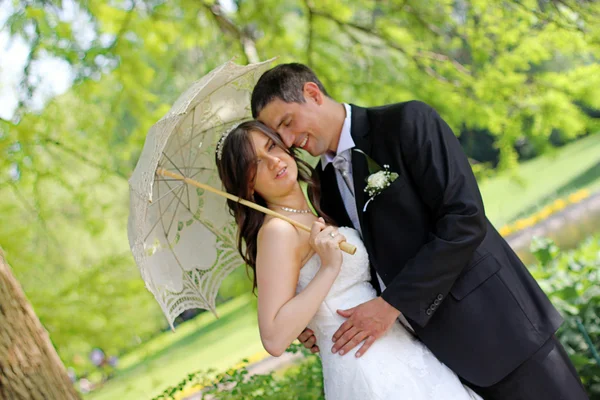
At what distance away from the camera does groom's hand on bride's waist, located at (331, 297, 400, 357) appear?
2.51 meters

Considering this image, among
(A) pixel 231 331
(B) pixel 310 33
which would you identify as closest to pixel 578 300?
(B) pixel 310 33

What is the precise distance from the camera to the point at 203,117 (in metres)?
3.14

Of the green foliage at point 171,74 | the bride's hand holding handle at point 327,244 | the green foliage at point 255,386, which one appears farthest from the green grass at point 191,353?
the bride's hand holding handle at point 327,244

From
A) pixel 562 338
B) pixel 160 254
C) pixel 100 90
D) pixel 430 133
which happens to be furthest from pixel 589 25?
pixel 100 90

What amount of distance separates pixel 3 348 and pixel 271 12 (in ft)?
17.2

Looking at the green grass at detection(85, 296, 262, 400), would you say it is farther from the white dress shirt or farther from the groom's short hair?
the groom's short hair

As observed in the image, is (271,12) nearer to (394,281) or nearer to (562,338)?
(562,338)

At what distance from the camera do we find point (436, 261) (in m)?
2.44

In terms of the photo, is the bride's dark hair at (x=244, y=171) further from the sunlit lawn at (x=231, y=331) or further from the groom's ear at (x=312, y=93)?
the sunlit lawn at (x=231, y=331)

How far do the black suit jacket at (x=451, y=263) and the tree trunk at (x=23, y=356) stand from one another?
146 cm

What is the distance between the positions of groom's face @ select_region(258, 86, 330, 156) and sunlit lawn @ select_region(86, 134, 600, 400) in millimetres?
4844

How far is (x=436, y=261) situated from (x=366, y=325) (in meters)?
0.37

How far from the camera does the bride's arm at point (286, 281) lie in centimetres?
248

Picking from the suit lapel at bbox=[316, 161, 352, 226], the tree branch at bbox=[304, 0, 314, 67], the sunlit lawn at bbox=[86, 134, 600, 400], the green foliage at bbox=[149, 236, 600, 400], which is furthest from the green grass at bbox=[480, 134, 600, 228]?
the suit lapel at bbox=[316, 161, 352, 226]
